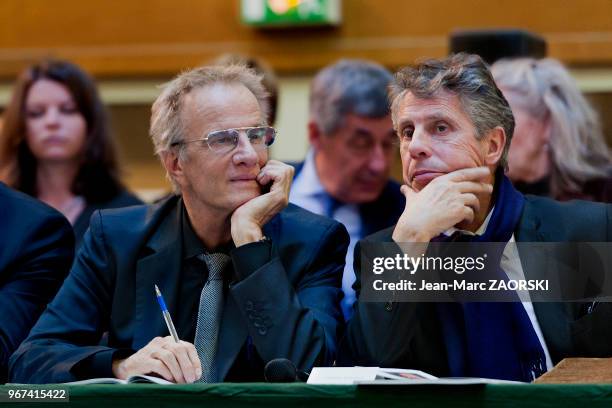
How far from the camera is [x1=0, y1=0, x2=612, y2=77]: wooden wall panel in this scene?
8.05m

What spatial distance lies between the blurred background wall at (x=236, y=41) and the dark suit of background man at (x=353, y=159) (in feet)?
10.9

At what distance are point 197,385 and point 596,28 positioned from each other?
6.10 metres

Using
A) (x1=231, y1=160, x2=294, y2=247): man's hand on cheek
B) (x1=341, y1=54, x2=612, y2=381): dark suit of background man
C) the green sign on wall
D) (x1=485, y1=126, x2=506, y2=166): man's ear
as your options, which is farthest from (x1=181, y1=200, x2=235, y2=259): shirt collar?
the green sign on wall

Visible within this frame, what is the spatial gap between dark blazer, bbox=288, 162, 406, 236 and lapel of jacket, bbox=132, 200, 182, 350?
1305 millimetres

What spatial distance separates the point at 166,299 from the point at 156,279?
0.08 m

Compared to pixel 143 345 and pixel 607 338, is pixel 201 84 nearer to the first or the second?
pixel 143 345

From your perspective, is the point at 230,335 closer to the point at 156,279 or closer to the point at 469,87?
the point at 156,279

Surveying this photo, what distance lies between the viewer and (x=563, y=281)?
323cm

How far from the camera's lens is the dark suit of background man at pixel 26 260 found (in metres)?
3.61

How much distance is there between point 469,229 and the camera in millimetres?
3299

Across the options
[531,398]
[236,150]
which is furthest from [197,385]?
[236,150]

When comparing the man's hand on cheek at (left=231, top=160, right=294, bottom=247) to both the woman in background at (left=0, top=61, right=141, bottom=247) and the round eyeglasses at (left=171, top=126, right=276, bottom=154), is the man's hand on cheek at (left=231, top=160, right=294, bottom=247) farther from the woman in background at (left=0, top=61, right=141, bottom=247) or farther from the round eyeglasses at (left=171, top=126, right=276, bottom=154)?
the woman in background at (left=0, top=61, right=141, bottom=247)

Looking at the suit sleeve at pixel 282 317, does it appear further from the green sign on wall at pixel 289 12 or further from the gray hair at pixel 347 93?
the green sign on wall at pixel 289 12

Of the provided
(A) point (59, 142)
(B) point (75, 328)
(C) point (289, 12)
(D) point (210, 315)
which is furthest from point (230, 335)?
(C) point (289, 12)
